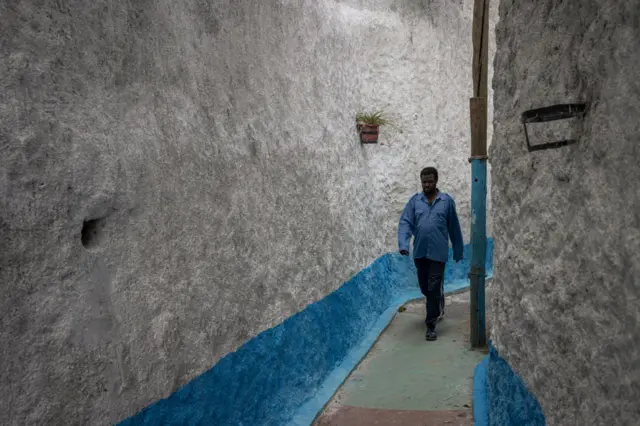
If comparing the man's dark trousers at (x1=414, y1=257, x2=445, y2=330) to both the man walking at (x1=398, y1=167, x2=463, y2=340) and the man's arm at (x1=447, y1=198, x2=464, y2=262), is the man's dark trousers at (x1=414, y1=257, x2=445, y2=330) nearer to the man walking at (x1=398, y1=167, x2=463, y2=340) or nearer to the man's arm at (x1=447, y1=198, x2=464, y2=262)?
the man walking at (x1=398, y1=167, x2=463, y2=340)

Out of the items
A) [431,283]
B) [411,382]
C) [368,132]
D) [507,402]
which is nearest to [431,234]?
[431,283]

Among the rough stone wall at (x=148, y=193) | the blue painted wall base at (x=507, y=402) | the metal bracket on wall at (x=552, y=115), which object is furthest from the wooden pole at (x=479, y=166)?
the metal bracket on wall at (x=552, y=115)

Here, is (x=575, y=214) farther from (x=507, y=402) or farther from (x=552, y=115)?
(x=507, y=402)

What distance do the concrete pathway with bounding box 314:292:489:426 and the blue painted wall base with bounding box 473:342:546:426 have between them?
0.34 m

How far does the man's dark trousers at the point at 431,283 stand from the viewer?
5.38 metres

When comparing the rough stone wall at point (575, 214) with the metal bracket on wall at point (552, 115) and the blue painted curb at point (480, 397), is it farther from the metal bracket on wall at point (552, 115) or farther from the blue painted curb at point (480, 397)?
the blue painted curb at point (480, 397)

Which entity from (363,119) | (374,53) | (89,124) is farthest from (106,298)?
(374,53)

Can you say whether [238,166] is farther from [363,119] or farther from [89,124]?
[363,119]

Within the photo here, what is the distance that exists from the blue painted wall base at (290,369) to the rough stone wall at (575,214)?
1412 mm

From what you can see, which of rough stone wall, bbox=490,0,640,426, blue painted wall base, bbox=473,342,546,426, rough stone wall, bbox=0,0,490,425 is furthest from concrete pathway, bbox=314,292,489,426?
rough stone wall, bbox=490,0,640,426

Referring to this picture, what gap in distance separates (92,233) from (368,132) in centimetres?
476

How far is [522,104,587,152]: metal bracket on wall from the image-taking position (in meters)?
1.67

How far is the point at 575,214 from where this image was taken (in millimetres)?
1725

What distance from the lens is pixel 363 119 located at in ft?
21.2
